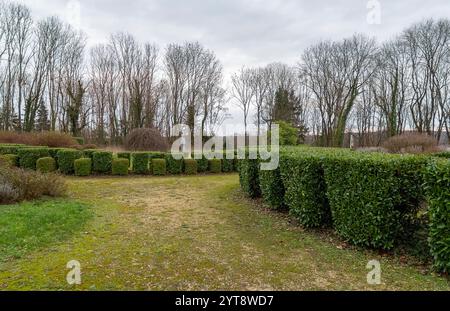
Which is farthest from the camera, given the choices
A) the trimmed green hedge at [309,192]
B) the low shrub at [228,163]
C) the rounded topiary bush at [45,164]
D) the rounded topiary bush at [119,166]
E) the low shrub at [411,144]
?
the low shrub at [411,144]

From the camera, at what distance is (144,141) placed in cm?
1923

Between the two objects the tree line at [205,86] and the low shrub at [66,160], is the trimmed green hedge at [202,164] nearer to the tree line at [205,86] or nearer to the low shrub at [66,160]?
the low shrub at [66,160]

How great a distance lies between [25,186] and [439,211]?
7.77 meters

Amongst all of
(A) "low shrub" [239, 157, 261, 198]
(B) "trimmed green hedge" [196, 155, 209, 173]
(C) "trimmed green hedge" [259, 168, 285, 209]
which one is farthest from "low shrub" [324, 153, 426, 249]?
(B) "trimmed green hedge" [196, 155, 209, 173]

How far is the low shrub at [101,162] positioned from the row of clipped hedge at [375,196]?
8772mm

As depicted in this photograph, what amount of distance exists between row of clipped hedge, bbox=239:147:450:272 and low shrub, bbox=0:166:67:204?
595cm

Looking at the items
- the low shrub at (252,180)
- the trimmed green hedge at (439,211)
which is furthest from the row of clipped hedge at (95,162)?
the trimmed green hedge at (439,211)

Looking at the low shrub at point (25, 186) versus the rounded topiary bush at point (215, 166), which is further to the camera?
the rounded topiary bush at point (215, 166)

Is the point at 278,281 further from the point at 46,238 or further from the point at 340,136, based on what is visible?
the point at 340,136

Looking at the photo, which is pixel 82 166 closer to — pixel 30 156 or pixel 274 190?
pixel 30 156

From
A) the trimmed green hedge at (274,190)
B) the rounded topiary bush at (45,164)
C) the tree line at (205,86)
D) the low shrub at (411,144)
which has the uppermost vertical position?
the tree line at (205,86)

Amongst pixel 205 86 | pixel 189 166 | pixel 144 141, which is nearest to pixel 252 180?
pixel 189 166

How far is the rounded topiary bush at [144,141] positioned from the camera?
19.2m

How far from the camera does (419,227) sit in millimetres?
3889
